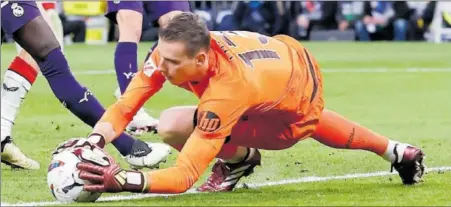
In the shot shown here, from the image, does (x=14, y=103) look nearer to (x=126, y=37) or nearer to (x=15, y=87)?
(x=15, y=87)

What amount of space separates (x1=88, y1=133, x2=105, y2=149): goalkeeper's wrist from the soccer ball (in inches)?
4.7

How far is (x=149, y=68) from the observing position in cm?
566

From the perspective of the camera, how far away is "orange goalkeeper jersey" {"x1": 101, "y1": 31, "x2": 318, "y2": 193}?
5.29 metres

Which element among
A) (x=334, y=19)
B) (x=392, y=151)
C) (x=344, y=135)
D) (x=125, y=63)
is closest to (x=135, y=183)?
(x=344, y=135)

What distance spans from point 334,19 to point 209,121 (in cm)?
1693

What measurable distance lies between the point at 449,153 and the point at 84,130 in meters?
2.85

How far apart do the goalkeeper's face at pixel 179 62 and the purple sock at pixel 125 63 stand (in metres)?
3.14

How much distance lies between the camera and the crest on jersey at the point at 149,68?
5.64m

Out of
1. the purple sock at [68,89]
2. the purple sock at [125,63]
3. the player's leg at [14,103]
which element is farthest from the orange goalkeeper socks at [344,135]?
the purple sock at [125,63]

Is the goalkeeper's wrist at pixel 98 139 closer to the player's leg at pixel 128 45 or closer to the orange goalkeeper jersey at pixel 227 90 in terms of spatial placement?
the orange goalkeeper jersey at pixel 227 90

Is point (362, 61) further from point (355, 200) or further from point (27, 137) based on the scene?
point (355, 200)

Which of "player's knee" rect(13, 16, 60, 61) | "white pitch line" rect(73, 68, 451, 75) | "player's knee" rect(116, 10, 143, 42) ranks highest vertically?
"player's knee" rect(13, 16, 60, 61)

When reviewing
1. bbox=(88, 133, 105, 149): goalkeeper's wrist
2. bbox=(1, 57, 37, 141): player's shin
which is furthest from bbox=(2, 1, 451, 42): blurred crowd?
bbox=(88, 133, 105, 149): goalkeeper's wrist

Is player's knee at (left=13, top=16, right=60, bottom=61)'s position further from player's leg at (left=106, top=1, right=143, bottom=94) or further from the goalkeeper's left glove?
player's leg at (left=106, top=1, right=143, bottom=94)
